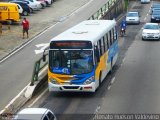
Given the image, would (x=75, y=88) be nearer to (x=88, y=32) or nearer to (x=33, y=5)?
(x=88, y=32)

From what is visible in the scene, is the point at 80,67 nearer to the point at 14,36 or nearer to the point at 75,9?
the point at 14,36

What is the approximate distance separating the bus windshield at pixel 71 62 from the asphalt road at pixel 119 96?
127 cm

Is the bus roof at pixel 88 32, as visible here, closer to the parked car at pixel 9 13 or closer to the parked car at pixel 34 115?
the parked car at pixel 34 115

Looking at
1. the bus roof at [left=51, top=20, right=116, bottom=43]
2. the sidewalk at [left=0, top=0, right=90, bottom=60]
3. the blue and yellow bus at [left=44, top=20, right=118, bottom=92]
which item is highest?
the bus roof at [left=51, top=20, right=116, bottom=43]

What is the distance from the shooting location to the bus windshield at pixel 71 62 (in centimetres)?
2475

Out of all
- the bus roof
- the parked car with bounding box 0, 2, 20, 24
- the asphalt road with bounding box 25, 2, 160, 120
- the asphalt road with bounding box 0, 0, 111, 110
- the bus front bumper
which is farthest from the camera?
the parked car with bounding box 0, 2, 20, 24

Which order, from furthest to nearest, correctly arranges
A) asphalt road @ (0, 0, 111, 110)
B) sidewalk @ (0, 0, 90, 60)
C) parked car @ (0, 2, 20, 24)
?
parked car @ (0, 2, 20, 24) < sidewalk @ (0, 0, 90, 60) < asphalt road @ (0, 0, 111, 110)

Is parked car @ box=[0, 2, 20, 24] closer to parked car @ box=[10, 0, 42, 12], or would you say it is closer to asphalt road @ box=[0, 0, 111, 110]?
asphalt road @ box=[0, 0, 111, 110]

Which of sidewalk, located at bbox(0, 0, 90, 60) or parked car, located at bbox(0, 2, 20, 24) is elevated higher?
parked car, located at bbox(0, 2, 20, 24)

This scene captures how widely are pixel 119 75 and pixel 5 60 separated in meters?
8.57

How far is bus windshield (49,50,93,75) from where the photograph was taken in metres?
24.8

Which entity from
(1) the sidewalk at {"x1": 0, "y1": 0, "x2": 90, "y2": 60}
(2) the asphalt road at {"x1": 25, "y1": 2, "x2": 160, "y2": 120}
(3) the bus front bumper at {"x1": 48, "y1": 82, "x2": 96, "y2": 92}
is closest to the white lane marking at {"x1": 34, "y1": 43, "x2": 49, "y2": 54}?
(1) the sidewalk at {"x1": 0, "y1": 0, "x2": 90, "y2": 60}

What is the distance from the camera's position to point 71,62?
24781 millimetres

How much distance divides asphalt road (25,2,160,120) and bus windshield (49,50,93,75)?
1.27 m
